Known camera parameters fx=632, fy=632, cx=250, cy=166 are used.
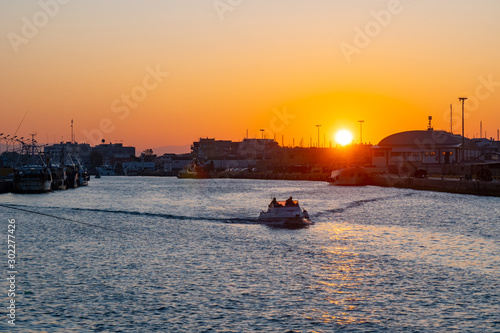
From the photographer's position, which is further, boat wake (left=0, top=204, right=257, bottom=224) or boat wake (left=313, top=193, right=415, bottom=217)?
boat wake (left=313, top=193, right=415, bottom=217)

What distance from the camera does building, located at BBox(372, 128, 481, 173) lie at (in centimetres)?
17400

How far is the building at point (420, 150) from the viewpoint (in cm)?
17400

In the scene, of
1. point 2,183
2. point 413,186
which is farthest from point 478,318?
point 2,183

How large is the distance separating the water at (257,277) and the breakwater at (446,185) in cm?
3786

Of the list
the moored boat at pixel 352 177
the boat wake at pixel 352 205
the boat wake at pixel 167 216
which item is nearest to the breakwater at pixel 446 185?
the moored boat at pixel 352 177

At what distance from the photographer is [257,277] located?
3325 centimetres

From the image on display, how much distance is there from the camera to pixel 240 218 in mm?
66875

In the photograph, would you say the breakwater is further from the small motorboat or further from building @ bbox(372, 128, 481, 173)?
the small motorboat

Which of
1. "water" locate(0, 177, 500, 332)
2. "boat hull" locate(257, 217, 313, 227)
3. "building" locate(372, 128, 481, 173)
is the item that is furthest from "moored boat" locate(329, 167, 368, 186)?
"boat hull" locate(257, 217, 313, 227)

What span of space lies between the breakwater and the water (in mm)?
37859

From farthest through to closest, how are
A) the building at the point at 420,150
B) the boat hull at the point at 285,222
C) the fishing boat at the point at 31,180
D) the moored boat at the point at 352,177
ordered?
the building at the point at 420,150 < the moored boat at the point at 352,177 < the fishing boat at the point at 31,180 < the boat hull at the point at 285,222

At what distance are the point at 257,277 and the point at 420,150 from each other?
151 metres

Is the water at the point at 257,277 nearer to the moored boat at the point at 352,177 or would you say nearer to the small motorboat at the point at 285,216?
the small motorboat at the point at 285,216

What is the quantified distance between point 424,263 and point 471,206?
161ft
